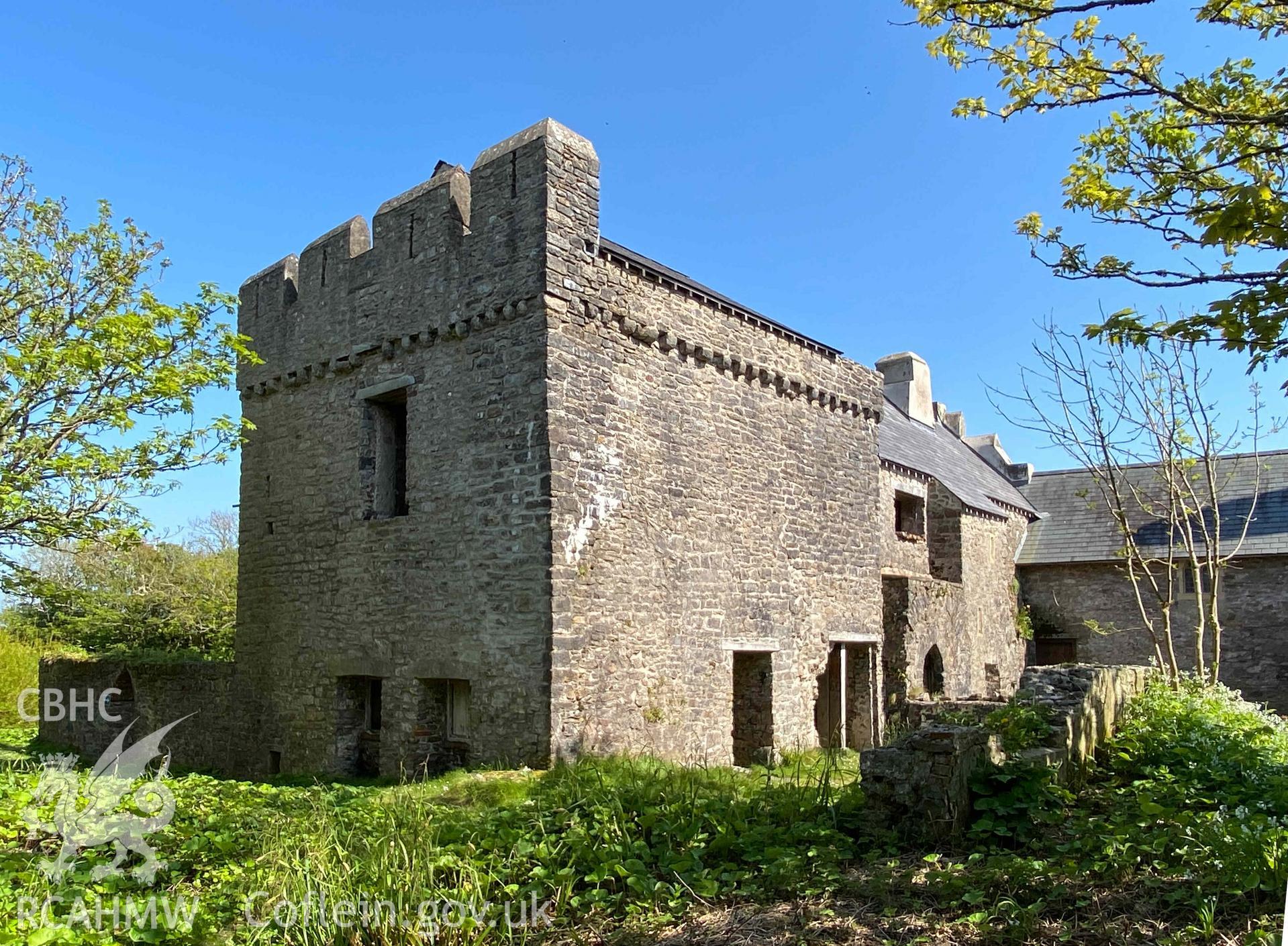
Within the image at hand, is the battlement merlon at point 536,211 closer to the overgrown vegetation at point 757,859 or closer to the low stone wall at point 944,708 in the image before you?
the overgrown vegetation at point 757,859

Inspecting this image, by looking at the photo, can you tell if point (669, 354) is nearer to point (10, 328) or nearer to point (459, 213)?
point (459, 213)

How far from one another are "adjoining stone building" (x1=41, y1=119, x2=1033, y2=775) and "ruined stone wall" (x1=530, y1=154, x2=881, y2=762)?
1.6 inches

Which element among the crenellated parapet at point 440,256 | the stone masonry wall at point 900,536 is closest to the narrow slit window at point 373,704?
the crenellated parapet at point 440,256

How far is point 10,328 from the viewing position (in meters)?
11.0

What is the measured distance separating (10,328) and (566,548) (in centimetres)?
741

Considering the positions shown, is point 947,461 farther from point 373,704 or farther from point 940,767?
point 940,767

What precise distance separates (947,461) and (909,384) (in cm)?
304

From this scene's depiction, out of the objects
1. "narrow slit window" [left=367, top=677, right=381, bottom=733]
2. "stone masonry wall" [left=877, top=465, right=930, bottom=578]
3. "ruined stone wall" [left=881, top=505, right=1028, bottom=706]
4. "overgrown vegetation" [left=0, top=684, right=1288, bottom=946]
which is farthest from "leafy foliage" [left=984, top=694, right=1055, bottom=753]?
"stone masonry wall" [left=877, top=465, right=930, bottom=578]

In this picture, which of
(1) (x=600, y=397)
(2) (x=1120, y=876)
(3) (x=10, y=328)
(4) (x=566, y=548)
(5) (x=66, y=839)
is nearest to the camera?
(2) (x=1120, y=876)

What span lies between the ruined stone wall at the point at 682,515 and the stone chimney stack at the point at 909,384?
35.2ft

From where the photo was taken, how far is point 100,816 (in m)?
6.82

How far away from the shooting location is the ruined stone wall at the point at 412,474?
9.77m

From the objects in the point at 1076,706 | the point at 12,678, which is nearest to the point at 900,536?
the point at 1076,706

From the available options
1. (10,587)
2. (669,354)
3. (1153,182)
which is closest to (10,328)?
(10,587)
